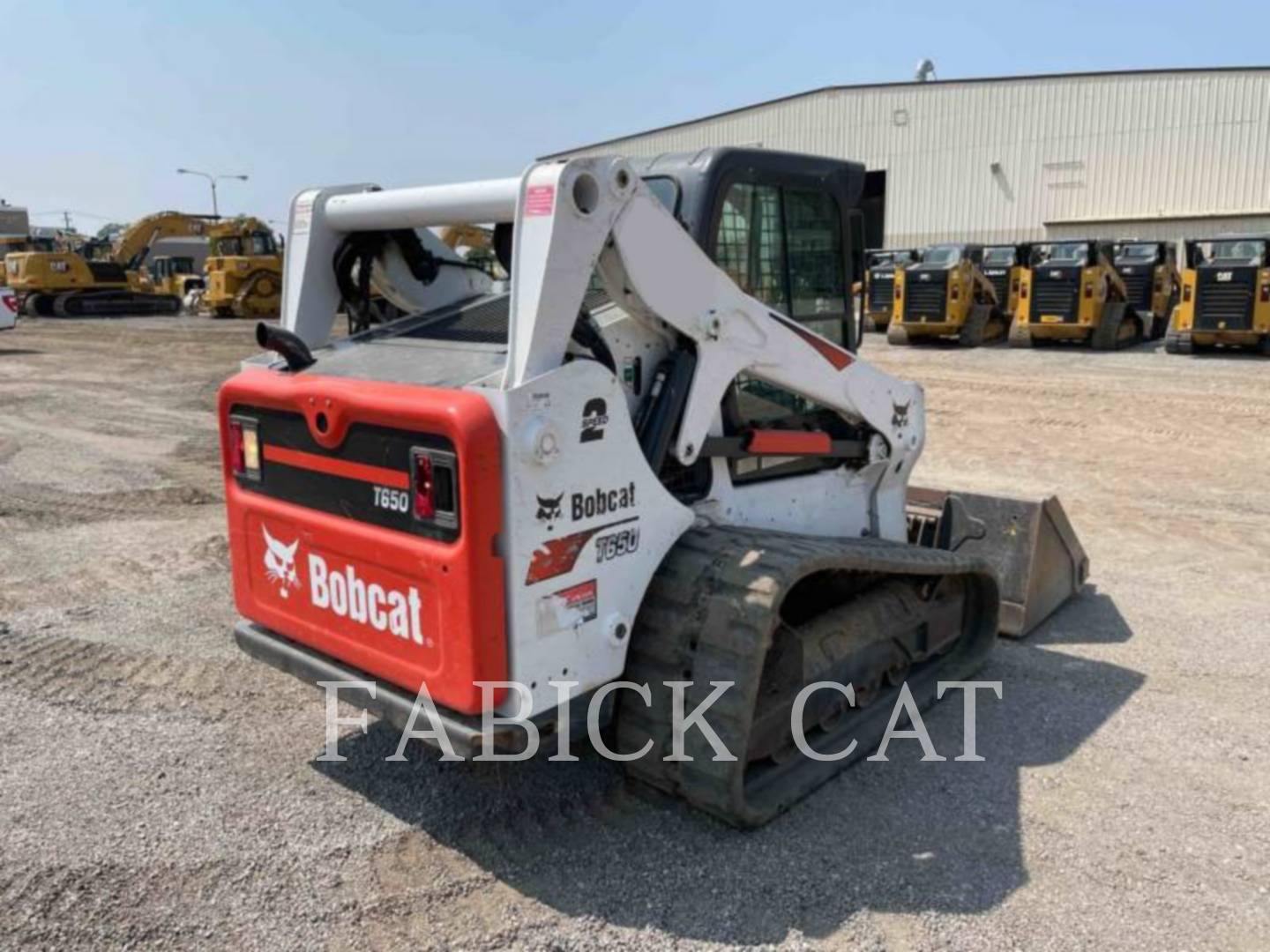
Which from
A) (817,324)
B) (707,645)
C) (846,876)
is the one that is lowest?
(846,876)

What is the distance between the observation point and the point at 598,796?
3.84 m

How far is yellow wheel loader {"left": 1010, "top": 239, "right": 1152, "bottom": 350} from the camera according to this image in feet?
62.7

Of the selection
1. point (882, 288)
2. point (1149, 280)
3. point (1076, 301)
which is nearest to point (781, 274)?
point (1076, 301)

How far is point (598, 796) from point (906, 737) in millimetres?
Answer: 1348

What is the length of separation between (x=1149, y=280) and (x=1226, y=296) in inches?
147

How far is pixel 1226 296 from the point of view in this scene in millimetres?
17266

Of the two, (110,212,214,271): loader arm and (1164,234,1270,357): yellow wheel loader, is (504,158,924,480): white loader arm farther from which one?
(110,212,214,271): loader arm

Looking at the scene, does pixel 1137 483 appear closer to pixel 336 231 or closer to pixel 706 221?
pixel 706 221

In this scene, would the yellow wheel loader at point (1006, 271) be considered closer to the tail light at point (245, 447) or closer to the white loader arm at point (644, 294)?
the white loader arm at point (644, 294)

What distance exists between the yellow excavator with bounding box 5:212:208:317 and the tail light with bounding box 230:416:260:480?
1265 inches

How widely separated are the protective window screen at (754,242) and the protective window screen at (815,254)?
76 mm

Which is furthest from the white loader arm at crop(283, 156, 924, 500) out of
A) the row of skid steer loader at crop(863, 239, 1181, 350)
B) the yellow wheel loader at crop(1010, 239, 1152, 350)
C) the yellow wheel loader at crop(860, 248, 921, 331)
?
the yellow wheel loader at crop(860, 248, 921, 331)

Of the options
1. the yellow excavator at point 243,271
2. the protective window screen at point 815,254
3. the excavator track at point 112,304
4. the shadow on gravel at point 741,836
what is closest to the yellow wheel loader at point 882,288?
the yellow excavator at point 243,271

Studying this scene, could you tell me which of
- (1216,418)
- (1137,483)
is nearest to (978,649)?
(1137,483)
